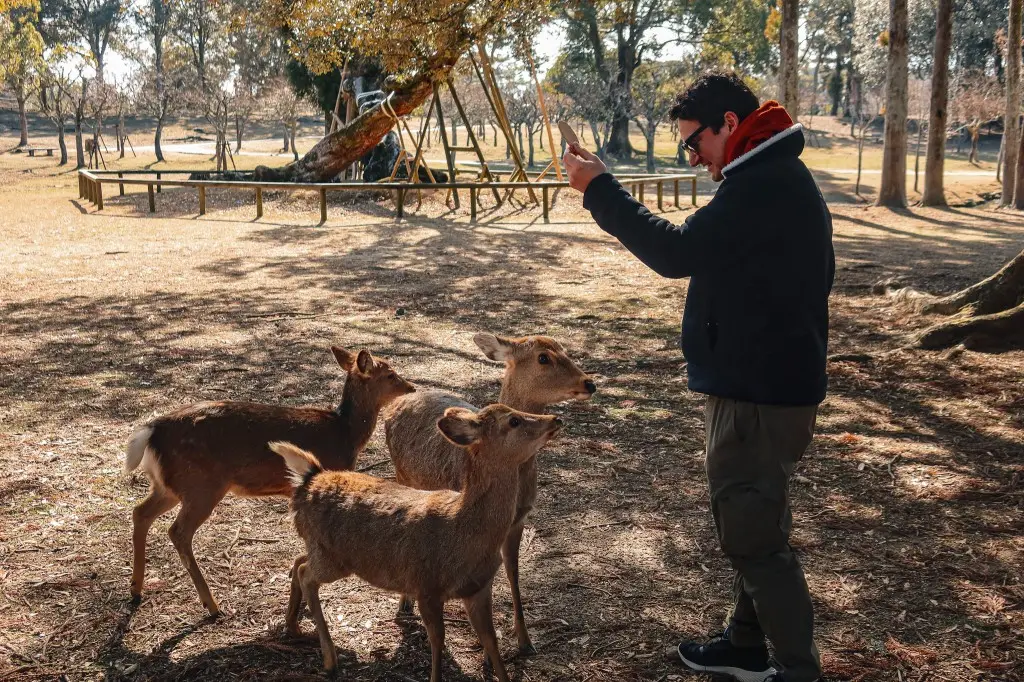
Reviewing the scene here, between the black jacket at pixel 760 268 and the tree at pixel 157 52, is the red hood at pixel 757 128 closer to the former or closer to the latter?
the black jacket at pixel 760 268

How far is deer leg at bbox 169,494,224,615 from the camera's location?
4.03 meters

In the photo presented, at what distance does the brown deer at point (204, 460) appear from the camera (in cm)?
412

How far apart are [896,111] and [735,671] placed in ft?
67.6

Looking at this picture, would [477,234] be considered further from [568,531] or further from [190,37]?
[190,37]

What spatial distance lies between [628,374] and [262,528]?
12.9 ft

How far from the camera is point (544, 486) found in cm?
551

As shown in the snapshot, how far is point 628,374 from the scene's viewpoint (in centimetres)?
796

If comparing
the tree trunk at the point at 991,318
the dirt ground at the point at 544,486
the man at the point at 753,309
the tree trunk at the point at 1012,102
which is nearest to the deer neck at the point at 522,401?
the dirt ground at the point at 544,486

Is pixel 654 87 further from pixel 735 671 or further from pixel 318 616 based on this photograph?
pixel 318 616

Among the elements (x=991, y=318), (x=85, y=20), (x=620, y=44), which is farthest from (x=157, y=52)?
(x=991, y=318)

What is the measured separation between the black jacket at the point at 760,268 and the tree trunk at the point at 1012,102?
21111 millimetres

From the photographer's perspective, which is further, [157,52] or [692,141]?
[157,52]

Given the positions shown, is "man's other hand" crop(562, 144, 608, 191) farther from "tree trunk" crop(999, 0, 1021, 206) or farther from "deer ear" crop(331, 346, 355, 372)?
"tree trunk" crop(999, 0, 1021, 206)

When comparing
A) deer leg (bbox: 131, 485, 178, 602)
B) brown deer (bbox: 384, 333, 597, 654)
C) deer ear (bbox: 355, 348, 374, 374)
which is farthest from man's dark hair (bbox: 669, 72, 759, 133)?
deer leg (bbox: 131, 485, 178, 602)
